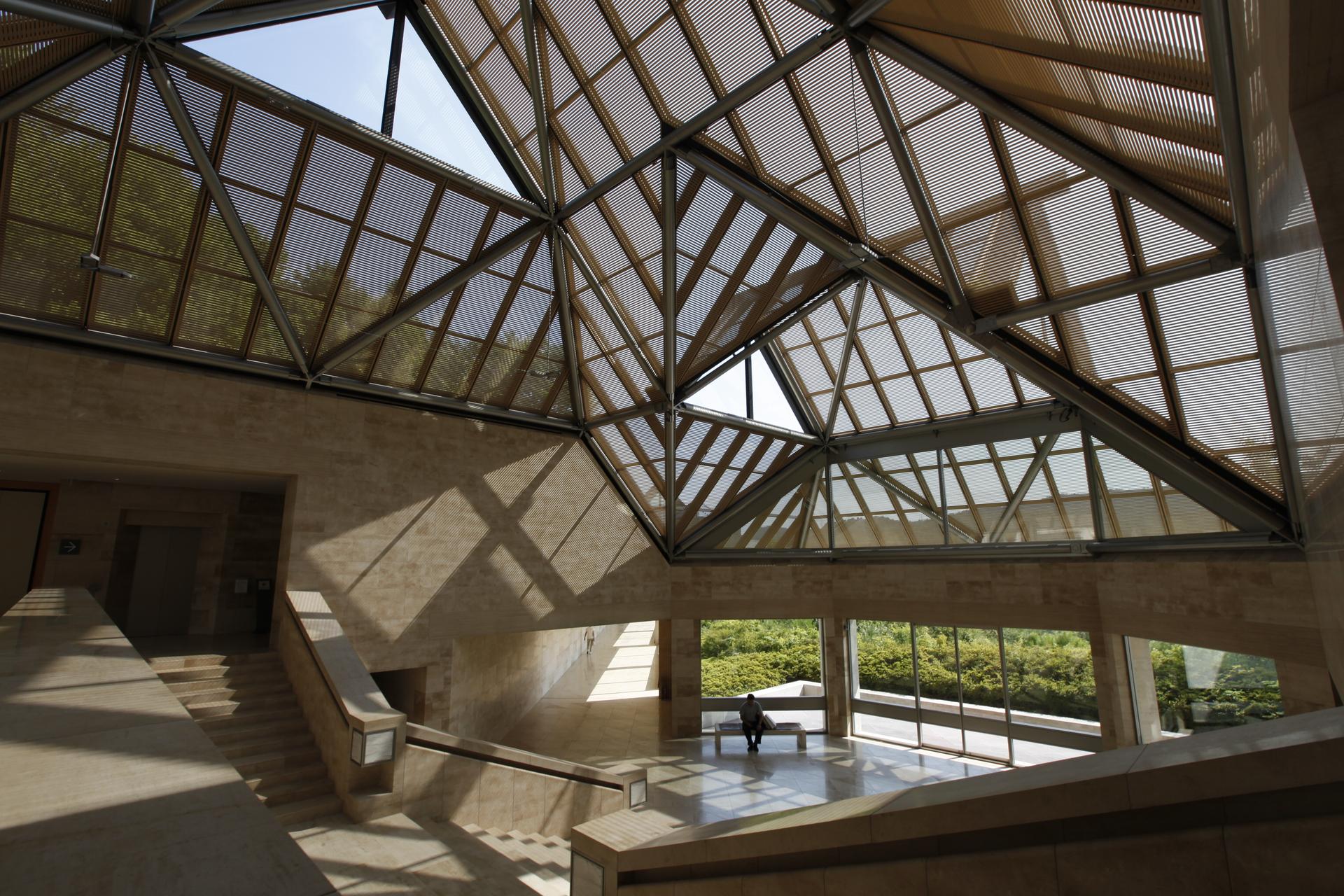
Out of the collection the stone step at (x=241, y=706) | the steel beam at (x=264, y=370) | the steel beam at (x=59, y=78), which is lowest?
the stone step at (x=241, y=706)

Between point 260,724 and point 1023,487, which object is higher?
point 1023,487

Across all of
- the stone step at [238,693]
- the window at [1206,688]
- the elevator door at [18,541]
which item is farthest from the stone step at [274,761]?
the window at [1206,688]

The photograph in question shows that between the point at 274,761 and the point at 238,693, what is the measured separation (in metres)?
2.45

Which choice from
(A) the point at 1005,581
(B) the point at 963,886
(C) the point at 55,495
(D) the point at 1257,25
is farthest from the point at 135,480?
(A) the point at 1005,581

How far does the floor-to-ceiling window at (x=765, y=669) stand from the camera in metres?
23.6

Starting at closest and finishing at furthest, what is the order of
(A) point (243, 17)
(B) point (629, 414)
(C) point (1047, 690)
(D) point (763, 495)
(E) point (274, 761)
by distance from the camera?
(A) point (243, 17) → (E) point (274, 761) → (C) point (1047, 690) → (B) point (629, 414) → (D) point (763, 495)

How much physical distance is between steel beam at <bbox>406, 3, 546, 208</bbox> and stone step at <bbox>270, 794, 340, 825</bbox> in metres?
13.4

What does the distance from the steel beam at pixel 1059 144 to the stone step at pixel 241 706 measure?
16.2m

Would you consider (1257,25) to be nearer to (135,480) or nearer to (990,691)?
(990,691)

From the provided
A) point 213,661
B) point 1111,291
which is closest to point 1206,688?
point 1111,291

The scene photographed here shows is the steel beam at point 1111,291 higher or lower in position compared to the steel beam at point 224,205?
lower

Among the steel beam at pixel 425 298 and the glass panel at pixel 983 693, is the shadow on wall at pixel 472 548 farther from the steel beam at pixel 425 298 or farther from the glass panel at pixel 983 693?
the glass panel at pixel 983 693

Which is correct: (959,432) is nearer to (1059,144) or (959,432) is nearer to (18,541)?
(1059,144)

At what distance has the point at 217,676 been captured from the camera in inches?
522
